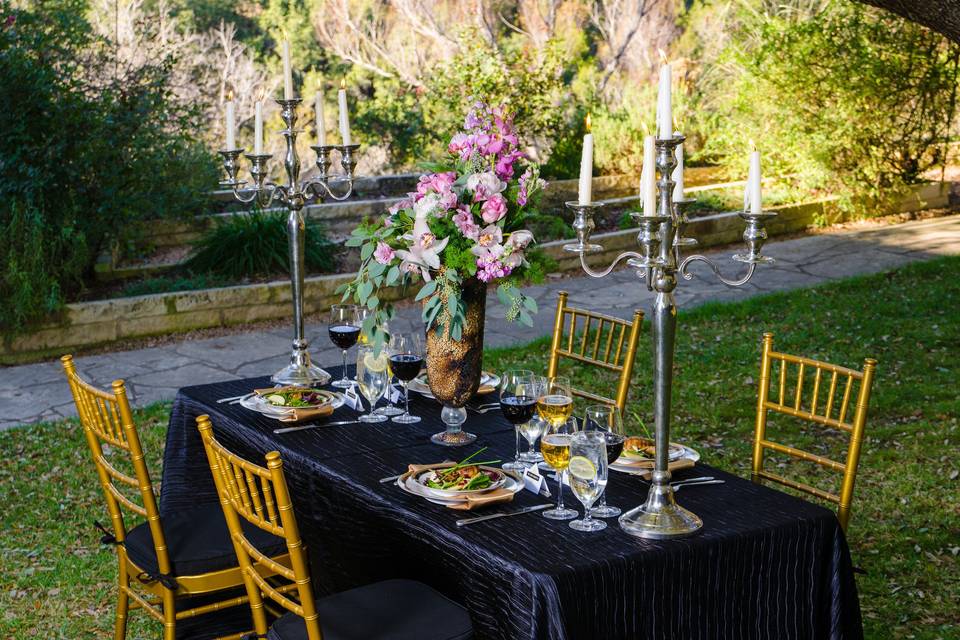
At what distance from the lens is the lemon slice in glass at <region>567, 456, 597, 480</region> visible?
2629mm

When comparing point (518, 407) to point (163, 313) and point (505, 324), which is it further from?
point (163, 313)

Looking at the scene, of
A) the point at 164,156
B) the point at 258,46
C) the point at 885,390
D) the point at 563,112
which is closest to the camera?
the point at 885,390

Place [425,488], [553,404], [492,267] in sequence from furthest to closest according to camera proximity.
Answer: [492,267]
[553,404]
[425,488]

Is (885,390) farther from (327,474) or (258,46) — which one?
(258,46)

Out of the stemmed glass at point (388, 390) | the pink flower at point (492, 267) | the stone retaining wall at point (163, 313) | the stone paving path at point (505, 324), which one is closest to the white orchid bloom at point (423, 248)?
the pink flower at point (492, 267)

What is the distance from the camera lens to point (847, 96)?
11.4m

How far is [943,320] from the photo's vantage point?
25.8ft

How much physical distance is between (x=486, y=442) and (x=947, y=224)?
9676 millimetres

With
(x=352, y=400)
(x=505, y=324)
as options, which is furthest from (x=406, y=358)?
(x=505, y=324)

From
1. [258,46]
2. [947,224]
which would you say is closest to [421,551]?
[947,224]

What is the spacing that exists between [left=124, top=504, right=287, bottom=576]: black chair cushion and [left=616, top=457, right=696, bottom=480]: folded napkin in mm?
1143

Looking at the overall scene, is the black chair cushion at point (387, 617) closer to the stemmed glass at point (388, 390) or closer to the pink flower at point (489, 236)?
the stemmed glass at point (388, 390)

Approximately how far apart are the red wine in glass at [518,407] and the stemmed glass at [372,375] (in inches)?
23.6

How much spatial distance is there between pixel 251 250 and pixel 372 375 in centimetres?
573
